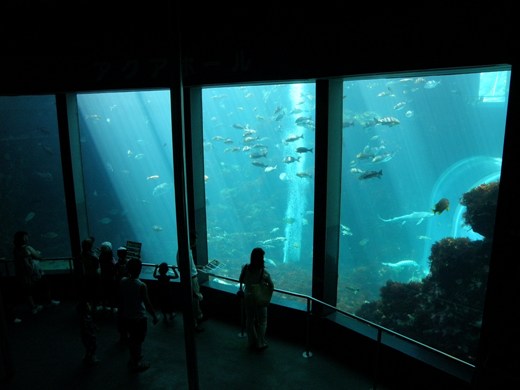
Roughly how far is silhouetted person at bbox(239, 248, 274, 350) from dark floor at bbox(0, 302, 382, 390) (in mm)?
184

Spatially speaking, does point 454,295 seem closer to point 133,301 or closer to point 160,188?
point 133,301

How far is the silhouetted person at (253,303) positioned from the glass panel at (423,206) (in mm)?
5459

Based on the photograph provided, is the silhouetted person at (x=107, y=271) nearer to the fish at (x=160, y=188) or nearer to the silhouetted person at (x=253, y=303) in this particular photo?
the silhouetted person at (x=253, y=303)

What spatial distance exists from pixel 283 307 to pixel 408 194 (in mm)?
40863

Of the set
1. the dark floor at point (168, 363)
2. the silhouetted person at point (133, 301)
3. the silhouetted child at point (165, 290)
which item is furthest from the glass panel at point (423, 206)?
the silhouetted person at point (133, 301)

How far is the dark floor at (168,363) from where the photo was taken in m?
3.93

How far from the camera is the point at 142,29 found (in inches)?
182

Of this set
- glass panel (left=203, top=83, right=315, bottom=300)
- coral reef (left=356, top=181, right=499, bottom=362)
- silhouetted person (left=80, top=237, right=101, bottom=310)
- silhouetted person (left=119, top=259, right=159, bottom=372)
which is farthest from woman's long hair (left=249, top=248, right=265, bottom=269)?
glass panel (left=203, top=83, right=315, bottom=300)

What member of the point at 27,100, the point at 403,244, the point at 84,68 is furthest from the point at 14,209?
the point at 403,244

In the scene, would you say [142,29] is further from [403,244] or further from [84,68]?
[403,244]

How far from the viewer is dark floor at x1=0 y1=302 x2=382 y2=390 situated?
3.93 meters

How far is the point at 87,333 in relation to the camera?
410 centimetres

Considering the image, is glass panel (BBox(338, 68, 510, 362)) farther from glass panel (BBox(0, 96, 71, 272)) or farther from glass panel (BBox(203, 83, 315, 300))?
glass panel (BBox(0, 96, 71, 272))

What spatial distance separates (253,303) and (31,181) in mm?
26907
